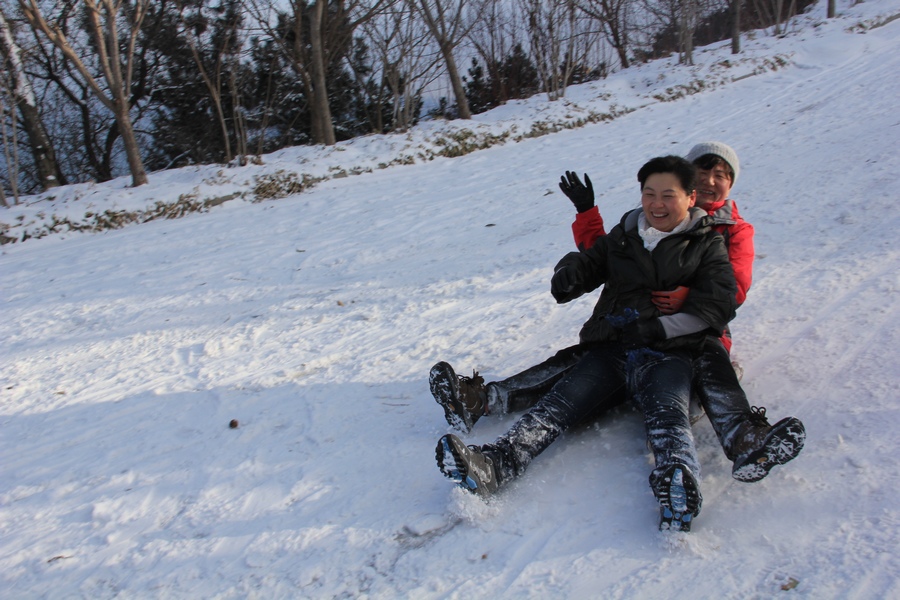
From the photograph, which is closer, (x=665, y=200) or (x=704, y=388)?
(x=704, y=388)

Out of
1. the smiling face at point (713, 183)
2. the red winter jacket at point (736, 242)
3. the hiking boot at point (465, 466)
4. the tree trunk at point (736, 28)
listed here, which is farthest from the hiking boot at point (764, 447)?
the tree trunk at point (736, 28)

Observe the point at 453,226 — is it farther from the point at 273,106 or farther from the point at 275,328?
the point at 273,106

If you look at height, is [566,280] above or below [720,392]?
above

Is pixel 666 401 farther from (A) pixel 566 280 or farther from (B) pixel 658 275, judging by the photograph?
(A) pixel 566 280

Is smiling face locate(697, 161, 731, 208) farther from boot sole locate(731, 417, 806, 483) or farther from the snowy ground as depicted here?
boot sole locate(731, 417, 806, 483)

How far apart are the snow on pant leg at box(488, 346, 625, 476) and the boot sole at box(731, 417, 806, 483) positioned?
2.20 ft

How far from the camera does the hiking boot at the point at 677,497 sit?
1.99m

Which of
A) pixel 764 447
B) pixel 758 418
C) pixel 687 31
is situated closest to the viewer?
pixel 764 447

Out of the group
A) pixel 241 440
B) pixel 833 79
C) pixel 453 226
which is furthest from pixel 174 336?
pixel 833 79

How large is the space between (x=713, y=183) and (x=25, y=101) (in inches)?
519

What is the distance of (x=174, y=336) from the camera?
450 cm

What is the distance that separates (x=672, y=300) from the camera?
105 inches

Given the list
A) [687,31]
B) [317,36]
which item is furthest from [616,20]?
[317,36]

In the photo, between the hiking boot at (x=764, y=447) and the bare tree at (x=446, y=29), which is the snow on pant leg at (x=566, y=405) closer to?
the hiking boot at (x=764, y=447)
